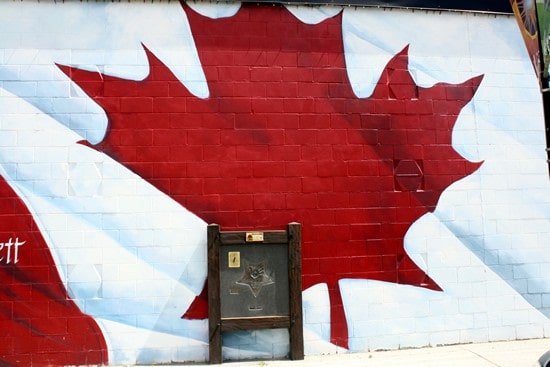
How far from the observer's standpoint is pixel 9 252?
5289 millimetres

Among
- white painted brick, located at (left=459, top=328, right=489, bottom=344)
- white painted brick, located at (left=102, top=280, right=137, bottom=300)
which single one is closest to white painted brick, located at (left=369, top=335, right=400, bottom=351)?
white painted brick, located at (left=459, top=328, right=489, bottom=344)

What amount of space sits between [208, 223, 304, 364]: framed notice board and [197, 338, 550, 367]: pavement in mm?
284

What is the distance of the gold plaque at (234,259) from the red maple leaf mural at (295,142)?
12.8 inches

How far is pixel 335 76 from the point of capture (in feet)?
19.3

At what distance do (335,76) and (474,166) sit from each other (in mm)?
2102

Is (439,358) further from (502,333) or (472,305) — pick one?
(502,333)

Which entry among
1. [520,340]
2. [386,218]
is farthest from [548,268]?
→ [386,218]

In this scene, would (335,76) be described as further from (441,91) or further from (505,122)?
(505,122)

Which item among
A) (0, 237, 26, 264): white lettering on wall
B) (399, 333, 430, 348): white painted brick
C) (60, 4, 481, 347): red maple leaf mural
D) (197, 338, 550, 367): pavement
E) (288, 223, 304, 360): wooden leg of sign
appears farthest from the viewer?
(399, 333, 430, 348): white painted brick

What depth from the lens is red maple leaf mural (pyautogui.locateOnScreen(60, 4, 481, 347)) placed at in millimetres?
5555

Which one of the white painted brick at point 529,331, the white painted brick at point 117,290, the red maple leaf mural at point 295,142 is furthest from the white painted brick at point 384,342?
the white painted brick at point 117,290

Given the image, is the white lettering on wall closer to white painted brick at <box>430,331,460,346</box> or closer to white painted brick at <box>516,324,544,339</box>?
white painted brick at <box>430,331,460,346</box>

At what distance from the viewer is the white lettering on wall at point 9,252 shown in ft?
17.3

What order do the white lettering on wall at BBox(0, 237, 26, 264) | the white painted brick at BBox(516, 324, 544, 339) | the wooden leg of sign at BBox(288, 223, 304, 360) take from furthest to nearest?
1. the white painted brick at BBox(516, 324, 544, 339)
2. the wooden leg of sign at BBox(288, 223, 304, 360)
3. the white lettering on wall at BBox(0, 237, 26, 264)
